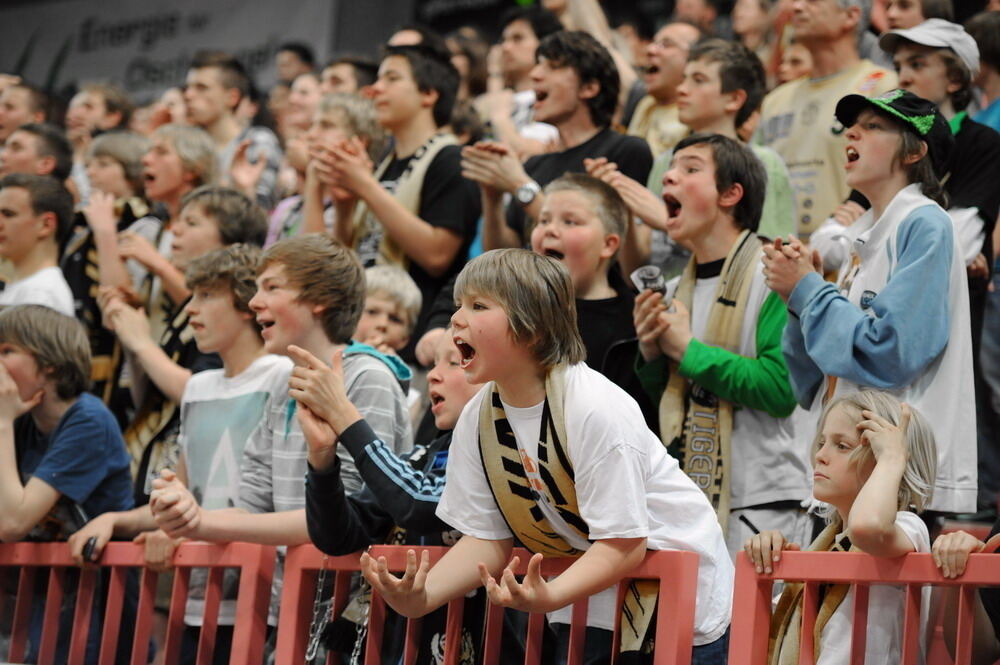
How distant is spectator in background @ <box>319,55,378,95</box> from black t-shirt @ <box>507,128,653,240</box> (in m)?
2.56

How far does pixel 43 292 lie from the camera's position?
20.1 ft

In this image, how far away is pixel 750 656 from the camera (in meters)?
3.10

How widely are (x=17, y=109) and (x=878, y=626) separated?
729cm

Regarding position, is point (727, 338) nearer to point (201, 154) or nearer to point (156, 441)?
point (156, 441)

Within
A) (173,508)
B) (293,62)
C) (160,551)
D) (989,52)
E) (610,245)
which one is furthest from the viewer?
(293,62)

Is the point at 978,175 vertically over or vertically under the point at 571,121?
under

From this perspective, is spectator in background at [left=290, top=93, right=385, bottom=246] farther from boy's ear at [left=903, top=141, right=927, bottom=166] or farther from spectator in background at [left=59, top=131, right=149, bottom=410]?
boy's ear at [left=903, top=141, right=927, bottom=166]

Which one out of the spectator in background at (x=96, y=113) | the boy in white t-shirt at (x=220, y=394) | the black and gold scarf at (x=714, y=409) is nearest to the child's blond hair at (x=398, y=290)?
the boy in white t-shirt at (x=220, y=394)

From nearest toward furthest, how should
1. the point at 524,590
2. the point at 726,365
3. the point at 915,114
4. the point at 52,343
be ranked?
the point at 524,590, the point at 915,114, the point at 726,365, the point at 52,343

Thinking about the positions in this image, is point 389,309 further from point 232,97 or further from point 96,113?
point 96,113

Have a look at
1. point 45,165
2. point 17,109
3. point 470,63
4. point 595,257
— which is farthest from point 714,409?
point 17,109

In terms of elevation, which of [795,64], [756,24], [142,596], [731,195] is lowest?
[142,596]

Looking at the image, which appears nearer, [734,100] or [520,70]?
[734,100]

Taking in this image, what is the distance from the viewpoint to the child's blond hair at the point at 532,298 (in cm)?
327
